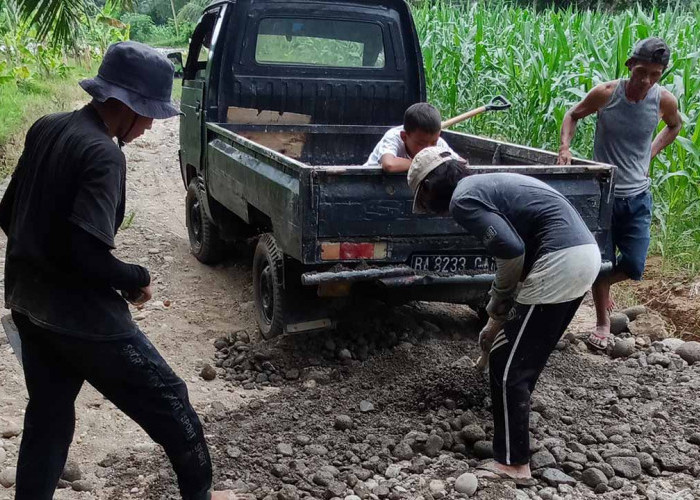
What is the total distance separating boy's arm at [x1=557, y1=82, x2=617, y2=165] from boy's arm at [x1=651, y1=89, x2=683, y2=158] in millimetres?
338

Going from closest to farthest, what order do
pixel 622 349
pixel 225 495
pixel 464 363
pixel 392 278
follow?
pixel 225 495 → pixel 392 278 → pixel 464 363 → pixel 622 349

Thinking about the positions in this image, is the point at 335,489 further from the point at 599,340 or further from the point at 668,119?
the point at 668,119

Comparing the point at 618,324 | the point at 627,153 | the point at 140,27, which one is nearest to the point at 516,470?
the point at 618,324

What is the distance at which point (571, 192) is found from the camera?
4.58 meters

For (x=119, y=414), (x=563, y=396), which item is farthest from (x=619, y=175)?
(x=119, y=414)

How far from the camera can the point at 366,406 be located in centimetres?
421

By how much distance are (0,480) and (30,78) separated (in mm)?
13104

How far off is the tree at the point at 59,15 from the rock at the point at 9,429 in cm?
360

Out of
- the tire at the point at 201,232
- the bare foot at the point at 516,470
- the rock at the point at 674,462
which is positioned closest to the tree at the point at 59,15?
the tire at the point at 201,232

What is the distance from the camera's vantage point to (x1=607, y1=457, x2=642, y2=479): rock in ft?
Answer: 11.6

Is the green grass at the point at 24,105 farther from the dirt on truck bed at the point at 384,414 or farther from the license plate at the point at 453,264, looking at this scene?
the license plate at the point at 453,264

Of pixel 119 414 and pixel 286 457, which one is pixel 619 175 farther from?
pixel 119 414

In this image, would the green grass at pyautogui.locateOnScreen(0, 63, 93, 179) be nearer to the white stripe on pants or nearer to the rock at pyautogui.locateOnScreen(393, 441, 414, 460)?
the rock at pyautogui.locateOnScreen(393, 441, 414, 460)

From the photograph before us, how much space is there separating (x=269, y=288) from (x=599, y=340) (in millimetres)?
2100
